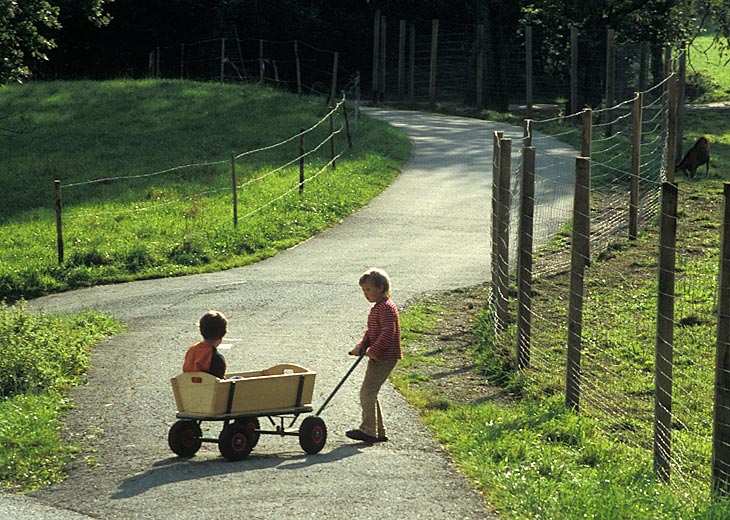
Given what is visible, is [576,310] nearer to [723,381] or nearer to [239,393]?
[723,381]

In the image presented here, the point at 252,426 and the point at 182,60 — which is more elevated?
the point at 182,60

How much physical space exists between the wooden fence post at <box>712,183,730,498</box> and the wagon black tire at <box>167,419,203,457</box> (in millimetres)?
3498

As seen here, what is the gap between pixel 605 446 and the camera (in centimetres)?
860

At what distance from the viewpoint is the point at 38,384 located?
1004 cm

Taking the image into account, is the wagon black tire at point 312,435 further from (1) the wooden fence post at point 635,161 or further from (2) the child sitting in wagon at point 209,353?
(1) the wooden fence post at point 635,161

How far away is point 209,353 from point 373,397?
1.25m

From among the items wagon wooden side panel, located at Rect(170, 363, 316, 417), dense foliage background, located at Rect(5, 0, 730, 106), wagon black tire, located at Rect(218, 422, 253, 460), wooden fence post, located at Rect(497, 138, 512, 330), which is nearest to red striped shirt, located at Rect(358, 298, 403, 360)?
wagon wooden side panel, located at Rect(170, 363, 316, 417)

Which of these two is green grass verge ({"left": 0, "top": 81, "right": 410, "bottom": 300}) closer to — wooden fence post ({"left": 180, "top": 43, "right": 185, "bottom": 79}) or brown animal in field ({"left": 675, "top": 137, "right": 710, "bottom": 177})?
wooden fence post ({"left": 180, "top": 43, "right": 185, "bottom": 79})

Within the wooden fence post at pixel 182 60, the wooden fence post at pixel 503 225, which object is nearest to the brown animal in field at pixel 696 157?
the wooden fence post at pixel 503 225

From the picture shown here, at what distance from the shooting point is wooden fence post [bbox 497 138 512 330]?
12242 millimetres

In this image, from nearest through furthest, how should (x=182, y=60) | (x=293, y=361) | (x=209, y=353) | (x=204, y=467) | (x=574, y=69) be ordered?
1. (x=204, y=467)
2. (x=209, y=353)
3. (x=293, y=361)
4. (x=574, y=69)
5. (x=182, y=60)

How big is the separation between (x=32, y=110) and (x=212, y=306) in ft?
71.6

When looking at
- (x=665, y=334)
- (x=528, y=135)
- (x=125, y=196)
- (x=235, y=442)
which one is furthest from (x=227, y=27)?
(x=665, y=334)

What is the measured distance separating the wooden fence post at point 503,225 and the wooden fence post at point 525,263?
968 mm
